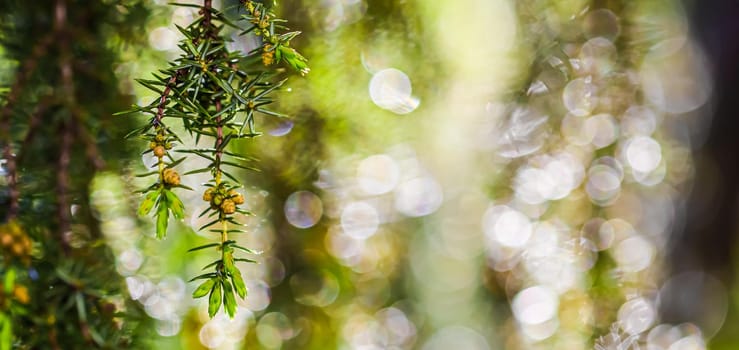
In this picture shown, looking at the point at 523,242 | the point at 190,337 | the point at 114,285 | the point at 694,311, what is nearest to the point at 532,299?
the point at 523,242

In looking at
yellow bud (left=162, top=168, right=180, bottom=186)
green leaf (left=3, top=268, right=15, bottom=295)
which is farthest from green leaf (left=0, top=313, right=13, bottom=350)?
yellow bud (left=162, top=168, right=180, bottom=186)

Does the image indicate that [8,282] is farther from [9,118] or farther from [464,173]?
[464,173]

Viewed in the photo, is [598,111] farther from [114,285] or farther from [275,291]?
[114,285]

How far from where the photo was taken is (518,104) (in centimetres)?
52

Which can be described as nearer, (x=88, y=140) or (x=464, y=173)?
(x=88, y=140)

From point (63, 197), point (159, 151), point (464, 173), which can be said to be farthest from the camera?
point (464, 173)

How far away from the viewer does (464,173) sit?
74cm

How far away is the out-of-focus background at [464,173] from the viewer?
1.29 feet

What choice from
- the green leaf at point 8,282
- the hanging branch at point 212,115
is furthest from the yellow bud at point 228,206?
the green leaf at point 8,282

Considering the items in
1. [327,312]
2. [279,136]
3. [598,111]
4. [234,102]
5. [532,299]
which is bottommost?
[532,299]

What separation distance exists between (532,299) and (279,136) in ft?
1.51

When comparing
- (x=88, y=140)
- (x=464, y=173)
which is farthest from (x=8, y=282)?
(x=464, y=173)

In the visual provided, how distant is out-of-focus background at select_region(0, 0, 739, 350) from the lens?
1.29ft

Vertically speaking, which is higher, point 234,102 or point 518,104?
point 234,102
